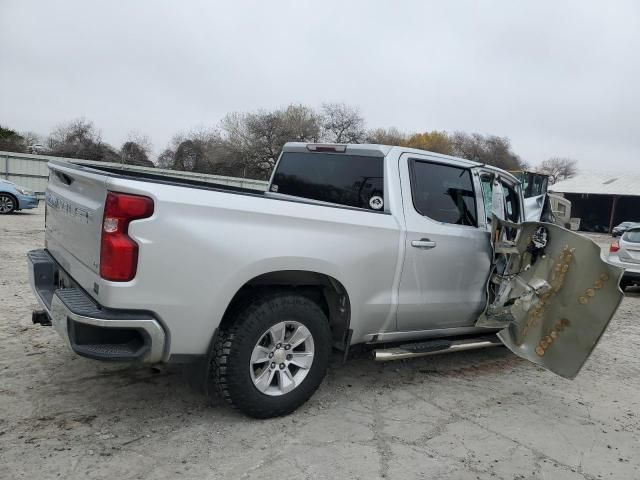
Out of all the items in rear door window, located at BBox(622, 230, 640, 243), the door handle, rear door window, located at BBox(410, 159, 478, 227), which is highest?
rear door window, located at BBox(410, 159, 478, 227)

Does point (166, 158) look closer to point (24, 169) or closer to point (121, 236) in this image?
point (24, 169)

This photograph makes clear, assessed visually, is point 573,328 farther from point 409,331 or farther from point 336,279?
point 336,279

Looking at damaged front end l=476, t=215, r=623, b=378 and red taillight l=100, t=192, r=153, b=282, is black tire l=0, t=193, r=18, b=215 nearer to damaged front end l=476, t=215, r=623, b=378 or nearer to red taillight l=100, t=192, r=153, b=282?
red taillight l=100, t=192, r=153, b=282

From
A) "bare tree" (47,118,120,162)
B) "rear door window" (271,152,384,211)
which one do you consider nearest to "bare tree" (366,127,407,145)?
"bare tree" (47,118,120,162)

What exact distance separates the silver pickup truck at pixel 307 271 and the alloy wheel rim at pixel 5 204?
564 inches

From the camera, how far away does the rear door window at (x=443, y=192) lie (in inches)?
172

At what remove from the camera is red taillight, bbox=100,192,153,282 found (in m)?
2.89

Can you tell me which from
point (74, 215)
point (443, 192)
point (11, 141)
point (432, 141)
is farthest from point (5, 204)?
point (432, 141)

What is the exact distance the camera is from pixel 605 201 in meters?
46.2

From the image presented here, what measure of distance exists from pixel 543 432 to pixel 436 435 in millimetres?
840

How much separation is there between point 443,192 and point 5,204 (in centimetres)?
1624

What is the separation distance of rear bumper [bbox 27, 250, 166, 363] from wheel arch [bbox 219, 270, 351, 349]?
0.52 m

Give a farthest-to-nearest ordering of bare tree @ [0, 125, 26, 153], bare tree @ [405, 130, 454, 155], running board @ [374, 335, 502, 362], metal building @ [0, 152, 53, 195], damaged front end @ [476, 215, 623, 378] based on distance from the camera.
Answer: bare tree @ [405, 130, 454, 155], bare tree @ [0, 125, 26, 153], metal building @ [0, 152, 53, 195], running board @ [374, 335, 502, 362], damaged front end @ [476, 215, 623, 378]

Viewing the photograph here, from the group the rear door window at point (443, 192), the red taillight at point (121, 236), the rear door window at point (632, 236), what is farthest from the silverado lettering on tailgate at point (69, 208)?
the rear door window at point (632, 236)
